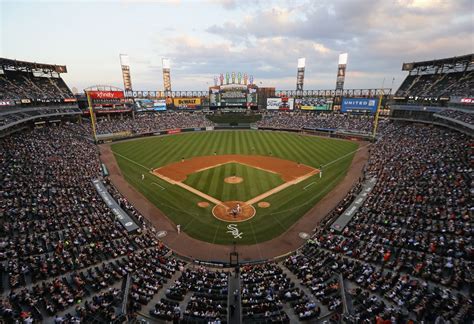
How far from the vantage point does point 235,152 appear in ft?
165

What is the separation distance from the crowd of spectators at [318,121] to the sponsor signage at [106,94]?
43.5m

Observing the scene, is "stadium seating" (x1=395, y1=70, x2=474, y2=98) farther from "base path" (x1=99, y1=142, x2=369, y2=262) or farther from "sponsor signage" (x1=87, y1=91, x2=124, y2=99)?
"sponsor signage" (x1=87, y1=91, x2=124, y2=99)

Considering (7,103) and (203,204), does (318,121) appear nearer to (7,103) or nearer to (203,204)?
(203,204)

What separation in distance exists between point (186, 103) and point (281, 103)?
34282 millimetres

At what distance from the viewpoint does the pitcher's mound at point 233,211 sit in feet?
81.7

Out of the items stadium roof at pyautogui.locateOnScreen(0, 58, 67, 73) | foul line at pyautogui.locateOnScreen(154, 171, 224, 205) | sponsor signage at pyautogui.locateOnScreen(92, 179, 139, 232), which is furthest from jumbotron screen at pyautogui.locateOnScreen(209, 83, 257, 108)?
sponsor signage at pyautogui.locateOnScreen(92, 179, 139, 232)

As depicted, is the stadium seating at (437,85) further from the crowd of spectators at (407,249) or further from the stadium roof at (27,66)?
the stadium roof at (27,66)

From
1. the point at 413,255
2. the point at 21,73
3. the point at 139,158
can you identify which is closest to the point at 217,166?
the point at 139,158

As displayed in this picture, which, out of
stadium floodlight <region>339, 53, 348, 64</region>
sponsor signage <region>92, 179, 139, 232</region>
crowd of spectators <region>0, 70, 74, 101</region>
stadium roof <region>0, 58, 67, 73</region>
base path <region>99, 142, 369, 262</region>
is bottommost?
base path <region>99, 142, 369, 262</region>

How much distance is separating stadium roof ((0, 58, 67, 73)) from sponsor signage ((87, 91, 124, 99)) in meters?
9.02

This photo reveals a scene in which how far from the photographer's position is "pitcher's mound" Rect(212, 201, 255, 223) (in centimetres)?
2491

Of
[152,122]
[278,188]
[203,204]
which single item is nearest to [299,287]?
[203,204]

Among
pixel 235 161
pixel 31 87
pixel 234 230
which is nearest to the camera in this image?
pixel 234 230

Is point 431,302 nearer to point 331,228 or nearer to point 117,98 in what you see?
point 331,228
